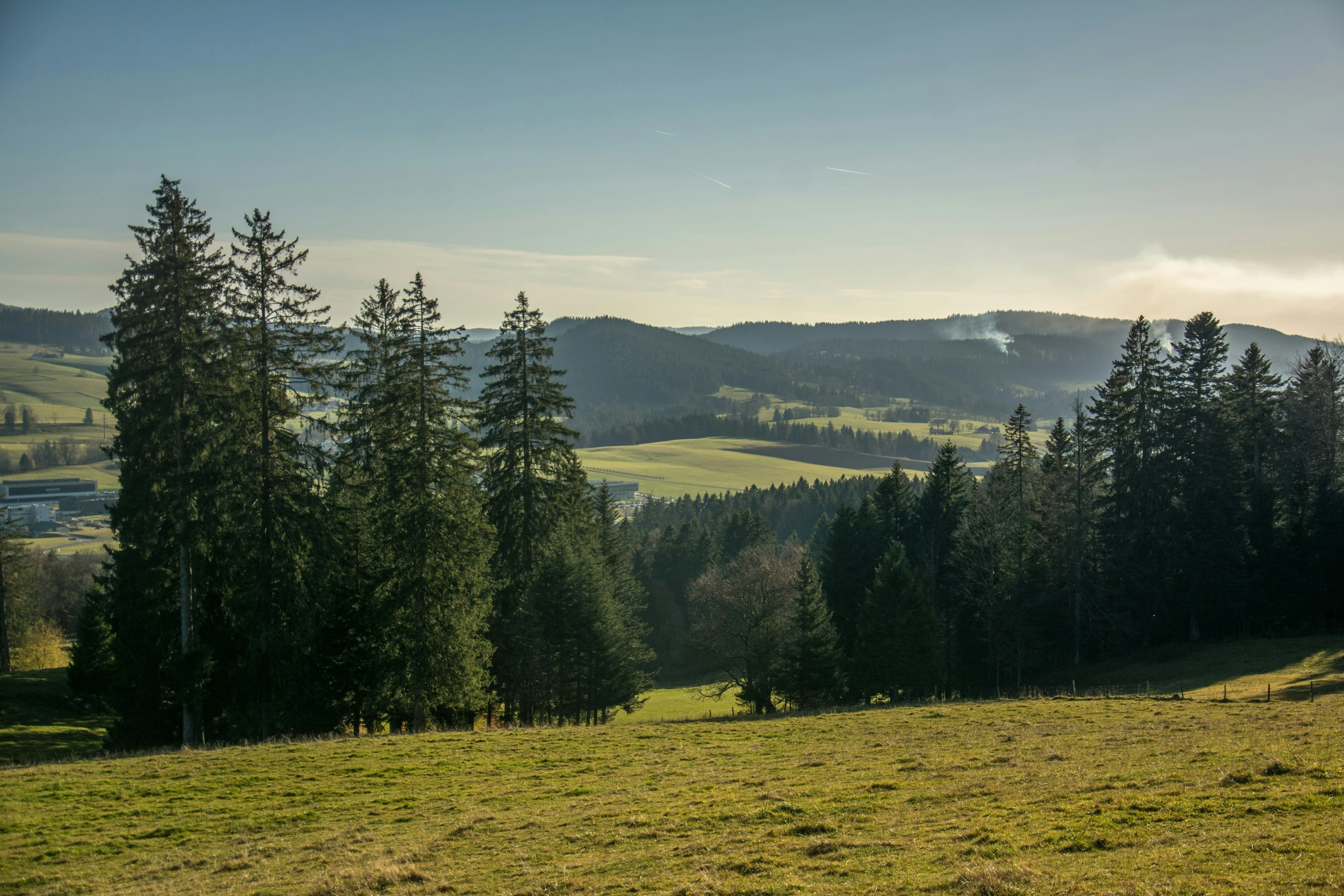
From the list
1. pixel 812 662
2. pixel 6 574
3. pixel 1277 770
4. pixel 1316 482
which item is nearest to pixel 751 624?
pixel 812 662

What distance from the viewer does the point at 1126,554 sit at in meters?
42.5

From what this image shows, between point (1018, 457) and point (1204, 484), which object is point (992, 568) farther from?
point (1204, 484)

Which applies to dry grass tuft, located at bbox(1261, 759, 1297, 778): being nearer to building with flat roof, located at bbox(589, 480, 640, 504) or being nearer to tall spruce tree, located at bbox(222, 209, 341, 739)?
tall spruce tree, located at bbox(222, 209, 341, 739)

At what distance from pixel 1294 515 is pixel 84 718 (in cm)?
6252

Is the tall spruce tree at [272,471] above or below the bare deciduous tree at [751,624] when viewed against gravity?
above

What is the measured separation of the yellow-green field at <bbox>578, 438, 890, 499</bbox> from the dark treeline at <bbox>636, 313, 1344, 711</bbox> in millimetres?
109577

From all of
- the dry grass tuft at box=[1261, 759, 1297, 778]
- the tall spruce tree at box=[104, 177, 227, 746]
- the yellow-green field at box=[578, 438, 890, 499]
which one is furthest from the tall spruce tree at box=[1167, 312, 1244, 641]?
the yellow-green field at box=[578, 438, 890, 499]

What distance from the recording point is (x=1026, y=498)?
4722cm

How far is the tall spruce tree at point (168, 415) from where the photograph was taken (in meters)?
24.1

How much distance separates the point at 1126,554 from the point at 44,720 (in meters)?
52.3

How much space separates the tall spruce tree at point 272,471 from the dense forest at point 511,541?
0.09 m

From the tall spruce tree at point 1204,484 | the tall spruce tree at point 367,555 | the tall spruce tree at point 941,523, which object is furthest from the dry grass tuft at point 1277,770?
the tall spruce tree at point 941,523

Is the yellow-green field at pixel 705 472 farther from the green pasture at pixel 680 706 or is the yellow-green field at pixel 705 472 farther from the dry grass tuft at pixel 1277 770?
the dry grass tuft at pixel 1277 770

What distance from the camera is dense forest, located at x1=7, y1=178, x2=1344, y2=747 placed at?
2491 centimetres
